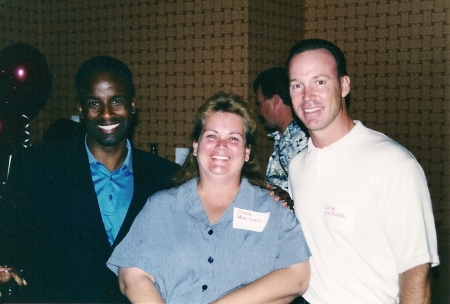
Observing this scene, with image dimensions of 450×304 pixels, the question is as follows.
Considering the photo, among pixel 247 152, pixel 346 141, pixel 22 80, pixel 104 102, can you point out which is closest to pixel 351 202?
pixel 346 141

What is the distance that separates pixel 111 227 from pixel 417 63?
10.5ft

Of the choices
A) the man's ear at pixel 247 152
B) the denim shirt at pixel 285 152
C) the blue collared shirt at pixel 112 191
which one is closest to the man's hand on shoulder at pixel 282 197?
the man's ear at pixel 247 152

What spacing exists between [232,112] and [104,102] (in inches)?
26.2

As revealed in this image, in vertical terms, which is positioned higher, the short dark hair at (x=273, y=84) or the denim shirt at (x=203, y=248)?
the short dark hair at (x=273, y=84)

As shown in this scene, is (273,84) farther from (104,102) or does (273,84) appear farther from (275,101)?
(104,102)

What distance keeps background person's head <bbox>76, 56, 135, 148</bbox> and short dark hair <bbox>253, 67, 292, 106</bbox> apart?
1.69 metres

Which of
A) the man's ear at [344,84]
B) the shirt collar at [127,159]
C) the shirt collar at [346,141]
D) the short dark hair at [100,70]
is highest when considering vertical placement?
the short dark hair at [100,70]

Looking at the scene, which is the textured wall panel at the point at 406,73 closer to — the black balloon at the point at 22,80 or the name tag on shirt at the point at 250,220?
the name tag on shirt at the point at 250,220

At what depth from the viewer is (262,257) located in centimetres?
199

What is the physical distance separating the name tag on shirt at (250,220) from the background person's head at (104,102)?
0.77 m

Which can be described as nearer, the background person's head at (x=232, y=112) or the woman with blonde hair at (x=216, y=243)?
the woman with blonde hair at (x=216, y=243)

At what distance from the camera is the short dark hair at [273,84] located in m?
3.95

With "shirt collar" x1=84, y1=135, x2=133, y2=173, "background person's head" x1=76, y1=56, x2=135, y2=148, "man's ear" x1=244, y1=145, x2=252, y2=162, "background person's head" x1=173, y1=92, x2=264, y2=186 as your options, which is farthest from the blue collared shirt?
"man's ear" x1=244, y1=145, x2=252, y2=162

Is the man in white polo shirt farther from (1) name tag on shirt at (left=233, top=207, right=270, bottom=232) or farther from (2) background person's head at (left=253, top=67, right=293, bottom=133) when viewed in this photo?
(2) background person's head at (left=253, top=67, right=293, bottom=133)
